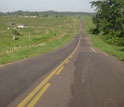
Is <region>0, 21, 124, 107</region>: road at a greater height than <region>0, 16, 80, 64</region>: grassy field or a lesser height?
greater

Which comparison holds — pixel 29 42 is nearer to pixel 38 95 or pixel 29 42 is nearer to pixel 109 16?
pixel 109 16

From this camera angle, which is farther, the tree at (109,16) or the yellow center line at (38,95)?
the tree at (109,16)

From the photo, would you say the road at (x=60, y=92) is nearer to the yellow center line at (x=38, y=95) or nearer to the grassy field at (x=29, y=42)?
the yellow center line at (x=38, y=95)

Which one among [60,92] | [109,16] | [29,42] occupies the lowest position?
[29,42]

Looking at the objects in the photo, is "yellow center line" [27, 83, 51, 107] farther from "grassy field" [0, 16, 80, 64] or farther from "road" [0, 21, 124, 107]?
"grassy field" [0, 16, 80, 64]

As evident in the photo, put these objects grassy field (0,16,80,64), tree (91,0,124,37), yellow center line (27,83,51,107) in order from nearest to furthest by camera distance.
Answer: yellow center line (27,83,51,107), grassy field (0,16,80,64), tree (91,0,124,37)

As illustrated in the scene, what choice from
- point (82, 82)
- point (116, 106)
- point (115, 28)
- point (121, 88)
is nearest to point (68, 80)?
point (82, 82)

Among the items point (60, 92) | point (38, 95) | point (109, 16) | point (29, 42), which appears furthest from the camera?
point (109, 16)

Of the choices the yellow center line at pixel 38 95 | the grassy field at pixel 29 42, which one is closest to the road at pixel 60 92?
the yellow center line at pixel 38 95

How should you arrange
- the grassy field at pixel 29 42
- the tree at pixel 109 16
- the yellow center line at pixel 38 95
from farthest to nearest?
the tree at pixel 109 16 < the grassy field at pixel 29 42 < the yellow center line at pixel 38 95

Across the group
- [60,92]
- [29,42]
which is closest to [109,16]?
[29,42]

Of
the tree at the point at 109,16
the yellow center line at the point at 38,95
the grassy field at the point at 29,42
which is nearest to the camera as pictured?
the yellow center line at the point at 38,95

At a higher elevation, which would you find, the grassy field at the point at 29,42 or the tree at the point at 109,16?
the tree at the point at 109,16

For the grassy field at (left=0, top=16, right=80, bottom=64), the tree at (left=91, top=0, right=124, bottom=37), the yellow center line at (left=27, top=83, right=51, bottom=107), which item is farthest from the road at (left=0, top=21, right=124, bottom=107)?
the tree at (left=91, top=0, right=124, bottom=37)
